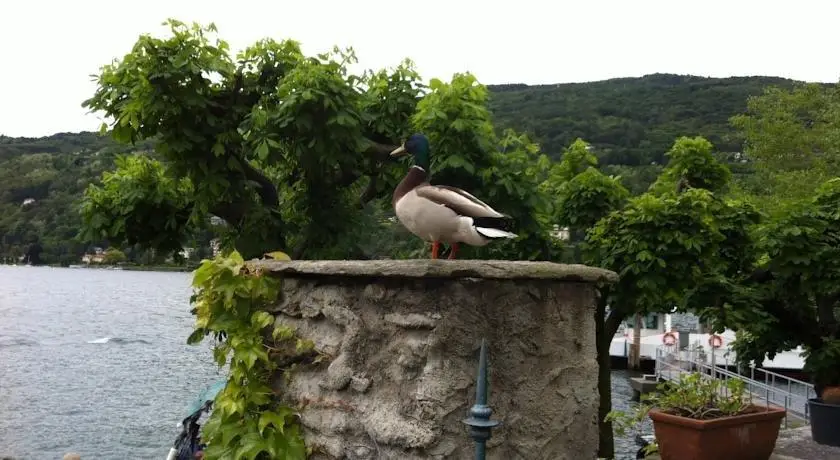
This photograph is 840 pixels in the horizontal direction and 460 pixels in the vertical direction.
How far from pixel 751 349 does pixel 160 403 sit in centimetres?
1963

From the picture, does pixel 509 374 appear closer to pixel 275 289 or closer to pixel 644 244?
pixel 275 289

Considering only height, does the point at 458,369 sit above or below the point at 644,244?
below

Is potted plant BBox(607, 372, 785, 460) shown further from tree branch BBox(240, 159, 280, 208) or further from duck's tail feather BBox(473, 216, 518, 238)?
tree branch BBox(240, 159, 280, 208)

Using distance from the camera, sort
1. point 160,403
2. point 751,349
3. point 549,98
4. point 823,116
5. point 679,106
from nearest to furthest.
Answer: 1. point 751,349
2. point 823,116
3. point 160,403
4. point 679,106
5. point 549,98

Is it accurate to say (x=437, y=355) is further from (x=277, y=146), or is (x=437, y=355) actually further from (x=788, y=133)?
(x=788, y=133)

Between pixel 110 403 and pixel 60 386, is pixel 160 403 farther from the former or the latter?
pixel 60 386

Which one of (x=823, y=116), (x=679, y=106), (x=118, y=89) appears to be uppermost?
(x=679, y=106)

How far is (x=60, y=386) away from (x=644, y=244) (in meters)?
26.0

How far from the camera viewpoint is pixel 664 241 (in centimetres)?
823

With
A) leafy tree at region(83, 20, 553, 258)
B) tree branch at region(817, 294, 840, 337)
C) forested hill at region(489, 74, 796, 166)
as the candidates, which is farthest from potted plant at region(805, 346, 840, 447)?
forested hill at region(489, 74, 796, 166)

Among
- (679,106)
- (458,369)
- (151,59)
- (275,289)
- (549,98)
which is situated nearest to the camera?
(458,369)

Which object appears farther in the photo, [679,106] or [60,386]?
[679,106]

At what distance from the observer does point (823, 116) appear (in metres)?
21.8

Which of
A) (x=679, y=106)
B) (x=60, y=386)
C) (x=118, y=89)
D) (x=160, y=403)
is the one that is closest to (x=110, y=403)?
(x=160, y=403)
